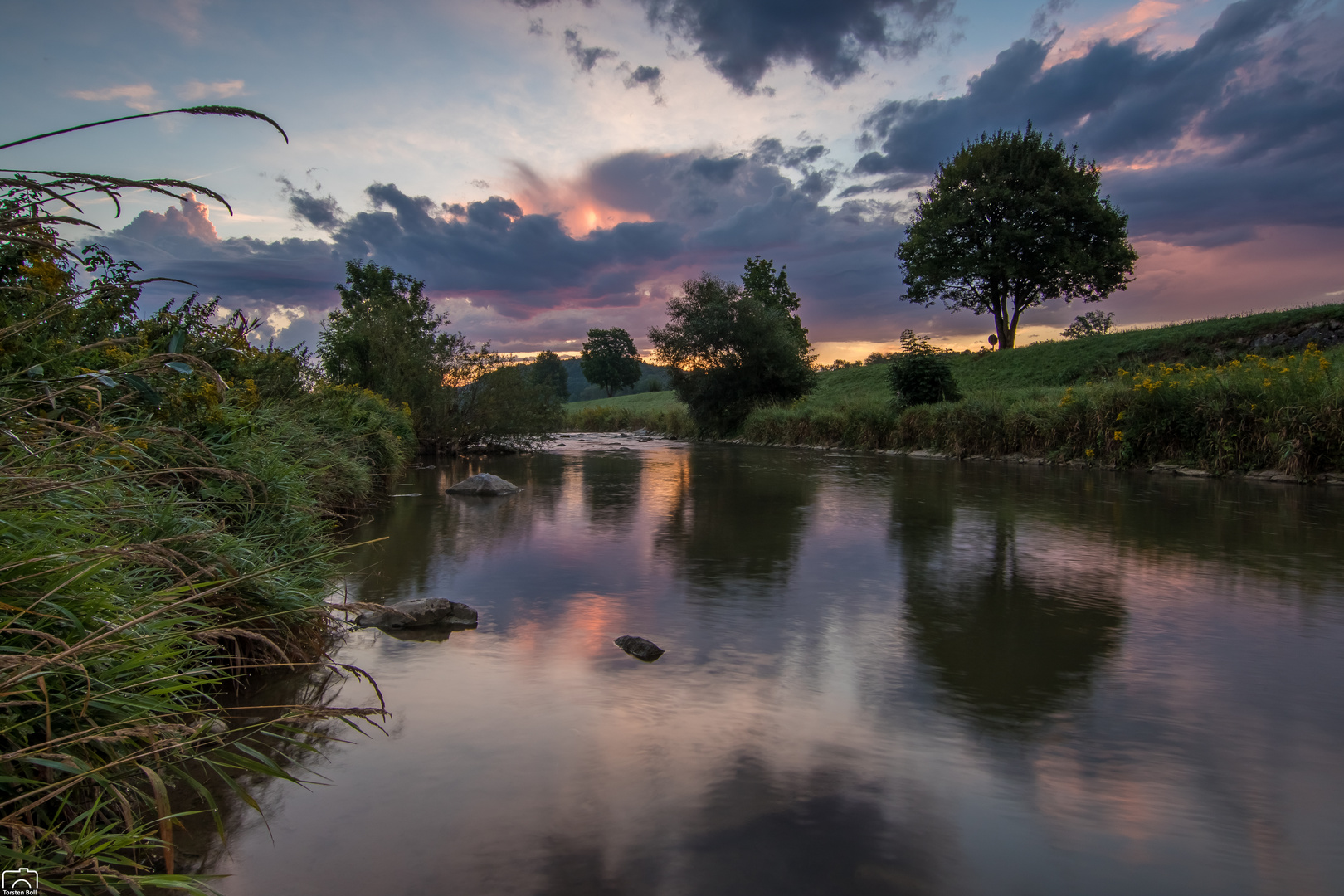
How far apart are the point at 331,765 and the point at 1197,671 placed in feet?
14.3

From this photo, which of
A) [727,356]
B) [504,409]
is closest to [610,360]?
[727,356]

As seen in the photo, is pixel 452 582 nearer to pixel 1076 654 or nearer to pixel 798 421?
pixel 1076 654

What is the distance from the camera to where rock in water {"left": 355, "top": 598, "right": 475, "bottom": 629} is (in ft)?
15.8

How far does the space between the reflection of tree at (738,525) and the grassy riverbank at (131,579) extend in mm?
3223

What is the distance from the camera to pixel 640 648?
4297mm

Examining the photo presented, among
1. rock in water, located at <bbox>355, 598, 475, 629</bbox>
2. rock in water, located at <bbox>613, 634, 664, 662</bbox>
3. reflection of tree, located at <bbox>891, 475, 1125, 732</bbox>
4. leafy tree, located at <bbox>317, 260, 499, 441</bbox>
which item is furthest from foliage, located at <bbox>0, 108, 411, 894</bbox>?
leafy tree, located at <bbox>317, 260, 499, 441</bbox>

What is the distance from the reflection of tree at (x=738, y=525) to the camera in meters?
6.54

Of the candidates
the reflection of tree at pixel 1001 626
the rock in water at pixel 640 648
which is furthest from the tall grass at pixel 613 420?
the rock in water at pixel 640 648

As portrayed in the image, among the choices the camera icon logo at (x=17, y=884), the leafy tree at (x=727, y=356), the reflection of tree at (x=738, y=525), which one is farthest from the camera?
the leafy tree at (x=727, y=356)

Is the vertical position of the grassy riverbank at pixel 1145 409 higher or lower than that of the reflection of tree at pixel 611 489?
higher

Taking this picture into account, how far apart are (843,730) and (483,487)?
9.84 metres

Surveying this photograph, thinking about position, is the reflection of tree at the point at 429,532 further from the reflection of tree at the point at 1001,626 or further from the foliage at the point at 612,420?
the foliage at the point at 612,420

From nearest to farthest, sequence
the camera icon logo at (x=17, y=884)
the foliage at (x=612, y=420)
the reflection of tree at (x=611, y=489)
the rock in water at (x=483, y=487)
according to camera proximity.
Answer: the camera icon logo at (x=17, y=884), the reflection of tree at (x=611, y=489), the rock in water at (x=483, y=487), the foliage at (x=612, y=420)

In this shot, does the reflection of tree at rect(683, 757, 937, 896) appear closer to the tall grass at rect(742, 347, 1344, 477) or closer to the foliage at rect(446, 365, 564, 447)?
the tall grass at rect(742, 347, 1344, 477)
